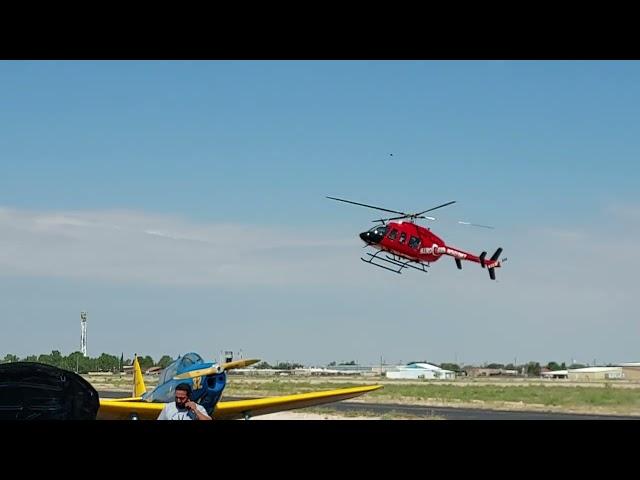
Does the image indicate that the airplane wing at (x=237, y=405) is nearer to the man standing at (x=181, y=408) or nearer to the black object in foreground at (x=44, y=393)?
the man standing at (x=181, y=408)

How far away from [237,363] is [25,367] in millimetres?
12480

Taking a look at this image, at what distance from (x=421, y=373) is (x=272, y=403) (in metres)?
57.6

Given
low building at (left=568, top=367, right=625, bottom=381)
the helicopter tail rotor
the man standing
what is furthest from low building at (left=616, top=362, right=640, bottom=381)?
the man standing

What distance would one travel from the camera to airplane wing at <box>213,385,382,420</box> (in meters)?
18.3

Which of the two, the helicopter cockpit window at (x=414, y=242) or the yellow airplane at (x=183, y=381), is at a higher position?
the helicopter cockpit window at (x=414, y=242)

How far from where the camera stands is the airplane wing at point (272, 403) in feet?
59.9

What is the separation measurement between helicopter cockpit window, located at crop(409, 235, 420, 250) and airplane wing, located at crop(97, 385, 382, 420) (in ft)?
31.2

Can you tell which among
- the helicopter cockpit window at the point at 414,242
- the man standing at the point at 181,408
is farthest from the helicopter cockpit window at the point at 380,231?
the man standing at the point at 181,408

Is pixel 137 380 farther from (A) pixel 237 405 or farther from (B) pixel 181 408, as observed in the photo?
(B) pixel 181 408

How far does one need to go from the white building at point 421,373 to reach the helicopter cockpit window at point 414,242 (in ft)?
145

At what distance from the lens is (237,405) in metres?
18.5
